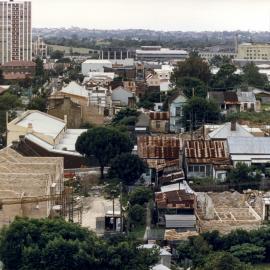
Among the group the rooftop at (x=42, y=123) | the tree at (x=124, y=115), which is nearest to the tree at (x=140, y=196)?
the rooftop at (x=42, y=123)

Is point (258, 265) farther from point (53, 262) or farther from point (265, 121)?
point (265, 121)

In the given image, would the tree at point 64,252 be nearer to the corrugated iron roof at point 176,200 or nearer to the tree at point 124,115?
the corrugated iron roof at point 176,200

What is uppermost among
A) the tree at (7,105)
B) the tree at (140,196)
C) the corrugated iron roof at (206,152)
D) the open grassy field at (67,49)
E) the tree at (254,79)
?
the corrugated iron roof at (206,152)

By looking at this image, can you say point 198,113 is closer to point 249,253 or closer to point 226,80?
point 226,80

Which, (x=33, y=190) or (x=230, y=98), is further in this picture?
(x=230, y=98)

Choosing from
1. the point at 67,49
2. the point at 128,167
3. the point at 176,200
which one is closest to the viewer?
the point at 176,200

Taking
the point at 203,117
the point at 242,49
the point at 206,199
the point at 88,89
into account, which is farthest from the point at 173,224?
the point at 242,49

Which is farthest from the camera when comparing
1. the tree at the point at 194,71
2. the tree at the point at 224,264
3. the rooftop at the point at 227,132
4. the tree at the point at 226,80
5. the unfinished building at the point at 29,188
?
the tree at the point at 194,71

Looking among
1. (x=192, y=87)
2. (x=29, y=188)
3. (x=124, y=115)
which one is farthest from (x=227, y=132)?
(x=192, y=87)
